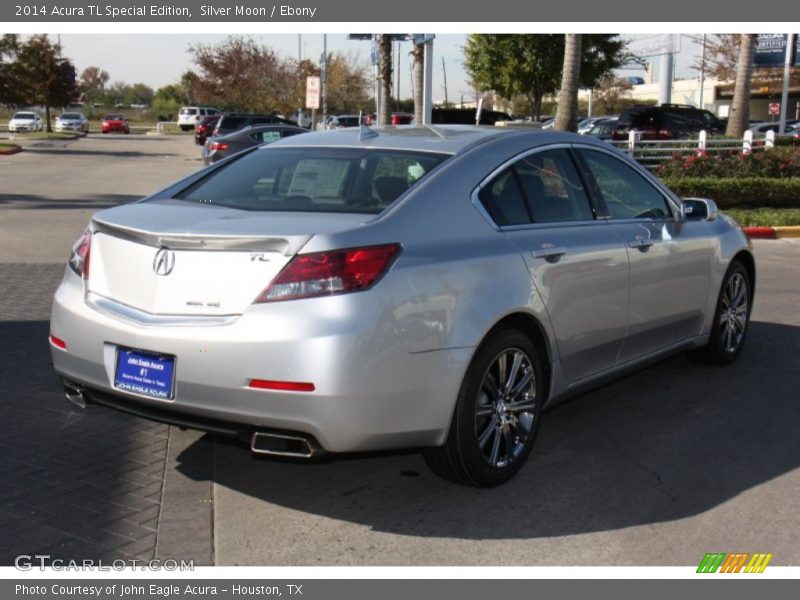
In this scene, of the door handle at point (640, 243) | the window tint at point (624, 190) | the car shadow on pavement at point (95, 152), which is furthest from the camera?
the car shadow on pavement at point (95, 152)

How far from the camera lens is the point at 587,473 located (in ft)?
15.7

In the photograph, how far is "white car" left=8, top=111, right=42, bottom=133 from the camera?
5708 centimetres

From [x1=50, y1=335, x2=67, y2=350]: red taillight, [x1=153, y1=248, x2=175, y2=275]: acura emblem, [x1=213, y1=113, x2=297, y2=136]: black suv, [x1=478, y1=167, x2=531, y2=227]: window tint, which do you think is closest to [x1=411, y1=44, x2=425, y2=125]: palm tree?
[x1=213, y1=113, x2=297, y2=136]: black suv

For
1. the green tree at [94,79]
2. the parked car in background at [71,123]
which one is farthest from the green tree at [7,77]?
the green tree at [94,79]

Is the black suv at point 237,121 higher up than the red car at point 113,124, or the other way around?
the black suv at point 237,121

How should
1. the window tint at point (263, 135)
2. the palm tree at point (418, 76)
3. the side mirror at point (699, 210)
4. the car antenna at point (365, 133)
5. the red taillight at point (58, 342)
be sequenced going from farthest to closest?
1. the palm tree at point (418, 76)
2. the window tint at point (263, 135)
3. the side mirror at point (699, 210)
4. the car antenna at point (365, 133)
5. the red taillight at point (58, 342)

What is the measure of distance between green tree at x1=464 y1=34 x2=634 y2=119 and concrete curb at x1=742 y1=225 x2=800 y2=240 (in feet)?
73.0

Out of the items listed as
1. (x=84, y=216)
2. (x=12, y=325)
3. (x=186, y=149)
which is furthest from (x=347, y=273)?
(x=186, y=149)

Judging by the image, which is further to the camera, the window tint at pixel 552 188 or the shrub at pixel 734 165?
the shrub at pixel 734 165

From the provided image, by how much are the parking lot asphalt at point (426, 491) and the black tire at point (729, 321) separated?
21cm

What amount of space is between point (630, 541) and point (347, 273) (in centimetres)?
166

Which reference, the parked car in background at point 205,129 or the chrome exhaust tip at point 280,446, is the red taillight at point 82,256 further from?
the parked car in background at point 205,129

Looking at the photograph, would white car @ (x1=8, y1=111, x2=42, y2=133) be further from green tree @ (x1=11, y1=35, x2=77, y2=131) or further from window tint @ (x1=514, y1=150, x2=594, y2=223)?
window tint @ (x1=514, y1=150, x2=594, y2=223)

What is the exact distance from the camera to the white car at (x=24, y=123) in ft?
187
